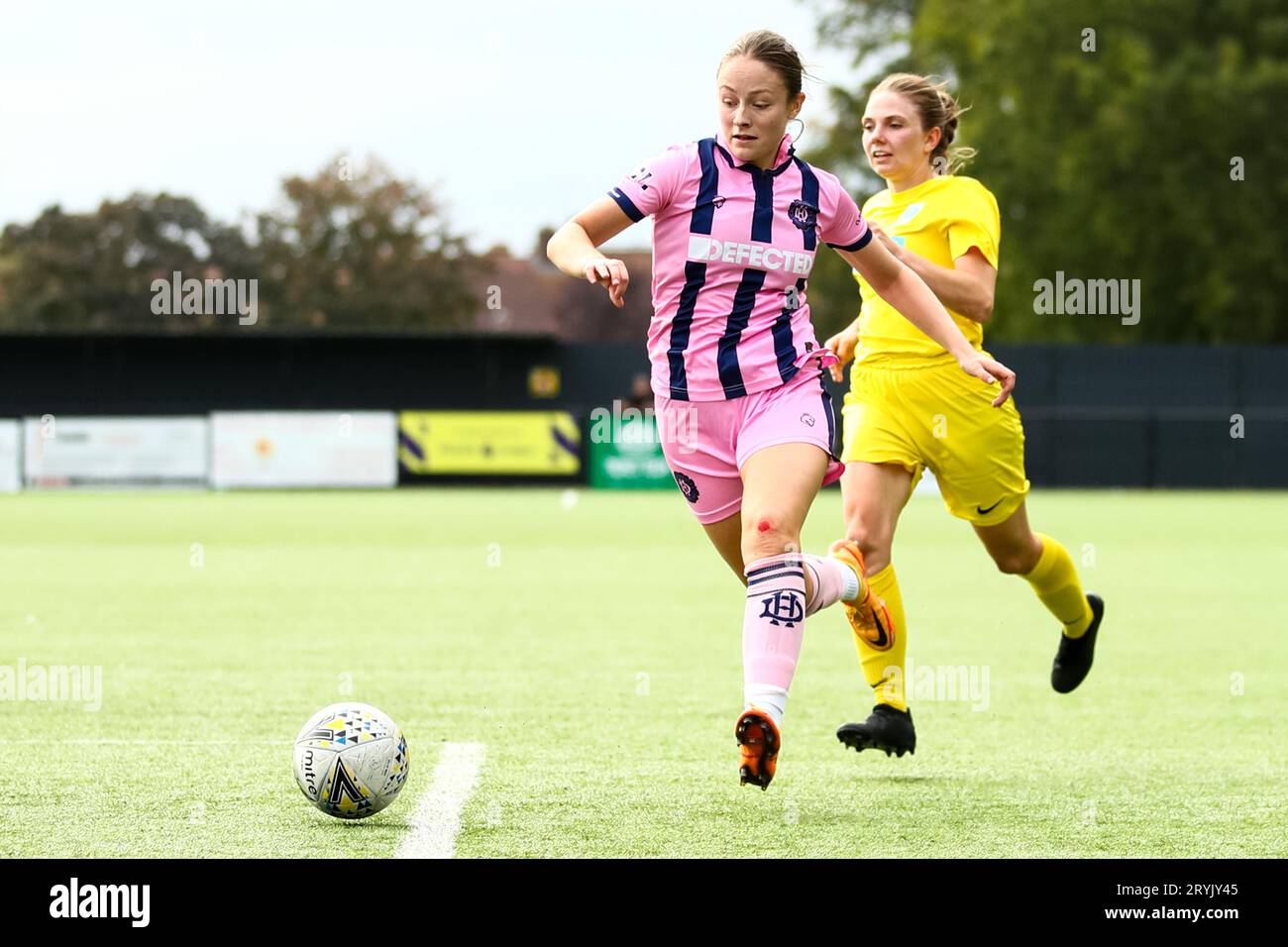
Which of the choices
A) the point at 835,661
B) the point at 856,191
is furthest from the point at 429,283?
the point at 835,661

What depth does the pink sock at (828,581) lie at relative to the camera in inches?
217

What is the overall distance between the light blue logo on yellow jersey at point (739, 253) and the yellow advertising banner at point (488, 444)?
29.7 metres

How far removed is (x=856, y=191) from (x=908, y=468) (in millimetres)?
51018

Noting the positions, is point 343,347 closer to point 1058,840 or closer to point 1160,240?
point 1160,240

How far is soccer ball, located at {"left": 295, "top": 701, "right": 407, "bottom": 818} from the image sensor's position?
16.7ft

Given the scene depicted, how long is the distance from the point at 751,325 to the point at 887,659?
1.51 m

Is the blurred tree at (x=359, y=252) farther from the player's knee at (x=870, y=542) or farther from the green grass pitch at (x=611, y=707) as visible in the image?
the player's knee at (x=870, y=542)

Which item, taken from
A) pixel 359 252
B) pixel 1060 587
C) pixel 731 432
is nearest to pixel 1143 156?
pixel 359 252

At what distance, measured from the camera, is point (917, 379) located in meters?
6.68

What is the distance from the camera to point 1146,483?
122 ft

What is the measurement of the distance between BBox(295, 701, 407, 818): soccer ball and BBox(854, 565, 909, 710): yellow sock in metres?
1.78

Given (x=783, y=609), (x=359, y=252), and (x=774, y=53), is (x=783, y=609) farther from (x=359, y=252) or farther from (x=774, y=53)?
(x=359, y=252)

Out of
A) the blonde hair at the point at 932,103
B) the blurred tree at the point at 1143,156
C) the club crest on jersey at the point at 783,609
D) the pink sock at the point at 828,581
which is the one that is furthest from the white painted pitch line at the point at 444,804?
the blurred tree at the point at 1143,156

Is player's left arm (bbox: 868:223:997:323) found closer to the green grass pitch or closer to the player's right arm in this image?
the player's right arm
